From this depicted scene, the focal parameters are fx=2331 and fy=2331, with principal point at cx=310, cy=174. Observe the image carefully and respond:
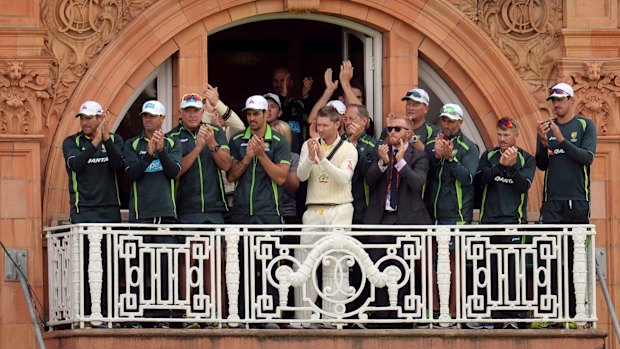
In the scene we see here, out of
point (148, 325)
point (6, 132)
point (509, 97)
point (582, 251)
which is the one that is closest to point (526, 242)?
point (582, 251)

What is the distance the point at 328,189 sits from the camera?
22.8 metres

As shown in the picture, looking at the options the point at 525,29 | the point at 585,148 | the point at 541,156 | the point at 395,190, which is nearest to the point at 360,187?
the point at 395,190

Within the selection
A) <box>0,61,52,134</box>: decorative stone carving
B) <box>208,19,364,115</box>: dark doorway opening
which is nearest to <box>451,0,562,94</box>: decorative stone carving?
<box>208,19,364,115</box>: dark doorway opening

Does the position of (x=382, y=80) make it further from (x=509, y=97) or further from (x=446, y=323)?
(x=446, y=323)

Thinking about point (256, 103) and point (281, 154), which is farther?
point (281, 154)

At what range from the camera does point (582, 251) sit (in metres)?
→ 22.8

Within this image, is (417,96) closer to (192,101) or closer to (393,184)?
A: (393,184)

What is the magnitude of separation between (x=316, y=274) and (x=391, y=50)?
3231mm

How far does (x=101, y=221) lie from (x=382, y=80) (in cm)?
390

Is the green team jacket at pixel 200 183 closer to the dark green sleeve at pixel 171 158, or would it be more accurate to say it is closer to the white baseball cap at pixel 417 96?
the dark green sleeve at pixel 171 158

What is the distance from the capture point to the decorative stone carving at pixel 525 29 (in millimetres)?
24938

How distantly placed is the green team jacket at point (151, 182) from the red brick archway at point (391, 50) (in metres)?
1.48

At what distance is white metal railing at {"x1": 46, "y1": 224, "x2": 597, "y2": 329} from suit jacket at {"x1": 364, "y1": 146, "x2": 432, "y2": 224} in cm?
22

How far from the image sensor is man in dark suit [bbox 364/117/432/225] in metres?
22.8
